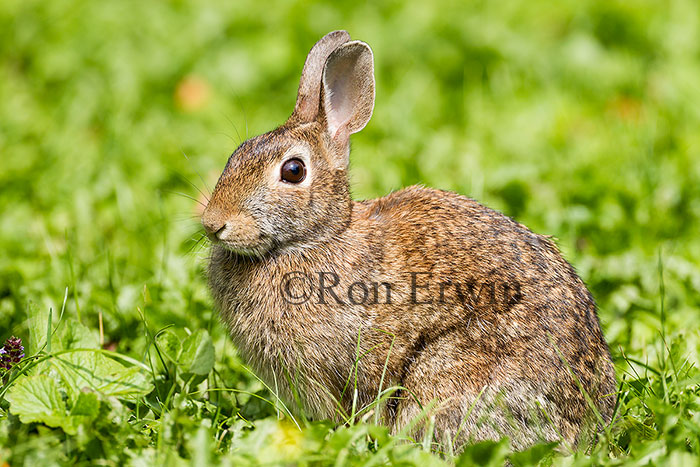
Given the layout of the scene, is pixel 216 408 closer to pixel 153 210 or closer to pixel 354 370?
pixel 354 370

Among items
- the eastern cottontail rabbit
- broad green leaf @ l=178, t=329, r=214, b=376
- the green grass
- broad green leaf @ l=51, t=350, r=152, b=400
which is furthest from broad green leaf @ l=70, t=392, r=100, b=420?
the eastern cottontail rabbit

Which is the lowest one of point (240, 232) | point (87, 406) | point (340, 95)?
point (87, 406)

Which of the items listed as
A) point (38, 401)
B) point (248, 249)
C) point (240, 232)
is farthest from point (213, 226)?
point (38, 401)

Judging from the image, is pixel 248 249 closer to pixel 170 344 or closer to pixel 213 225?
pixel 213 225

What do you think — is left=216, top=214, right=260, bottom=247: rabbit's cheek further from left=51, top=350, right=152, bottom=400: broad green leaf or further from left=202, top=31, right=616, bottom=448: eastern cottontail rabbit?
left=51, top=350, right=152, bottom=400: broad green leaf

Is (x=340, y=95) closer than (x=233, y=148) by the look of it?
Yes
